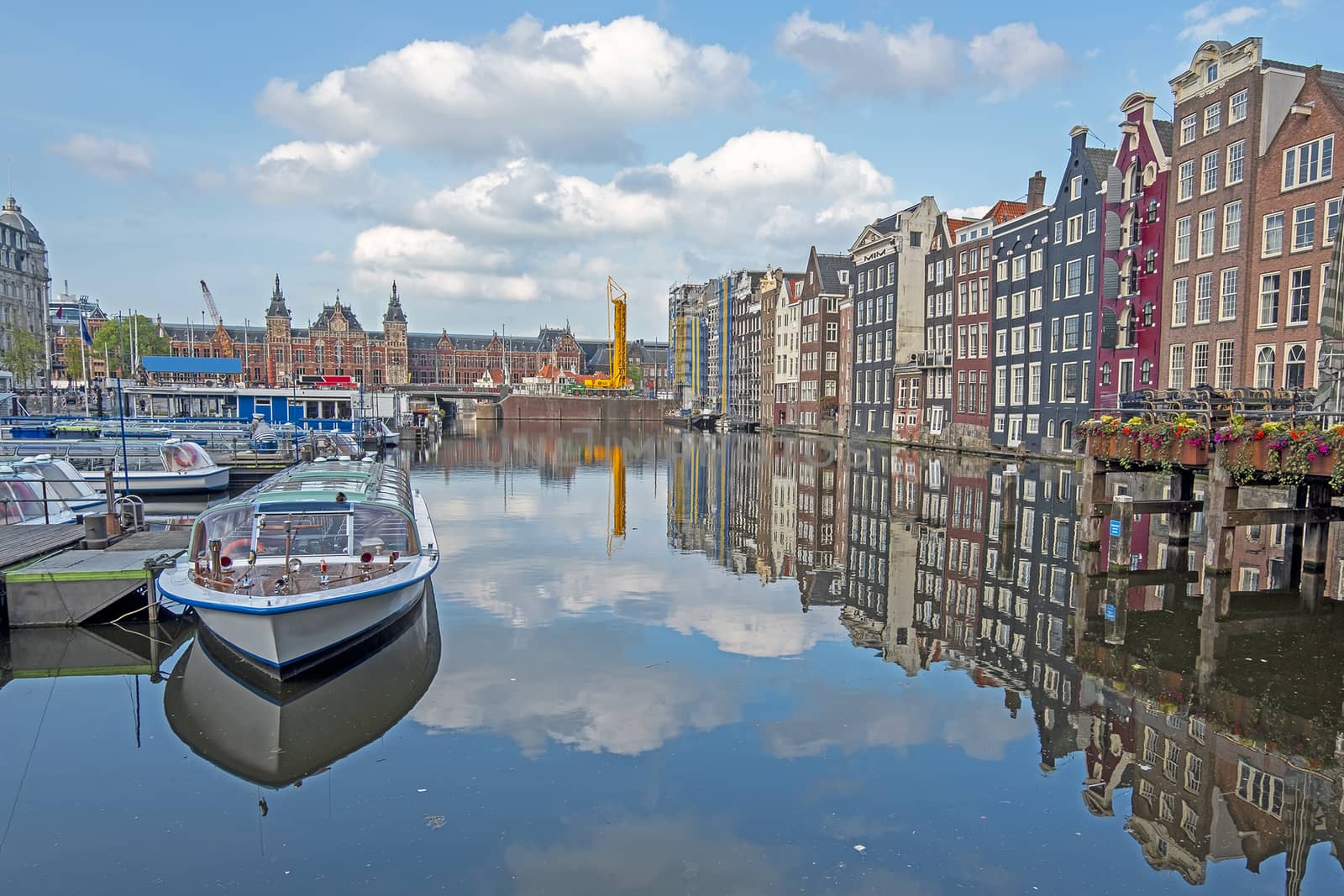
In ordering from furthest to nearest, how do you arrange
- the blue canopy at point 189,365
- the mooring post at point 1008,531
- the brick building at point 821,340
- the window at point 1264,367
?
the brick building at point 821,340
the blue canopy at point 189,365
the window at point 1264,367
the mooring post at point 1008,531

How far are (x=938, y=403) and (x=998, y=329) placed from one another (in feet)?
29.7

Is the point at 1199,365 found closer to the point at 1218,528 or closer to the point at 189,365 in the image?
the point at 1218,528

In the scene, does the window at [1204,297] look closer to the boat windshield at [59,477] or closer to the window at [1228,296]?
the window at [1228,296]

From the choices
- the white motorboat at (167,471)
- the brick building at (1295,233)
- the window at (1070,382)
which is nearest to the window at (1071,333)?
the window at (1070,382)

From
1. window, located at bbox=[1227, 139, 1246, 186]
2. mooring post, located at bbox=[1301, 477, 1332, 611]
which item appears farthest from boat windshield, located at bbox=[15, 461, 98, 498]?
window, located at bbox=[1227, 139, 1246, 186]

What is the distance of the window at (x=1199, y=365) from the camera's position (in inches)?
1656

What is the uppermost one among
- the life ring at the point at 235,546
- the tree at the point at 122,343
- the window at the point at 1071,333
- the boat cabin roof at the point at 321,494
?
the tree at the point at 122,343

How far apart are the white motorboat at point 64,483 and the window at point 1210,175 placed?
1932 inches

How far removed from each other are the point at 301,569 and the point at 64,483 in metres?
17.5

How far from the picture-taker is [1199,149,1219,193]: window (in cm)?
4141

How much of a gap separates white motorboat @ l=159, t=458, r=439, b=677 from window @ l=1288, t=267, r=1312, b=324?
38.1 m

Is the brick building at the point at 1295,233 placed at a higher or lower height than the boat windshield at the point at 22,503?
higher

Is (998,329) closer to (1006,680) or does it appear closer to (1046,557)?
(1046,557)

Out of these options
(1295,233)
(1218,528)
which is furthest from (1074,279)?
(1218,528)
